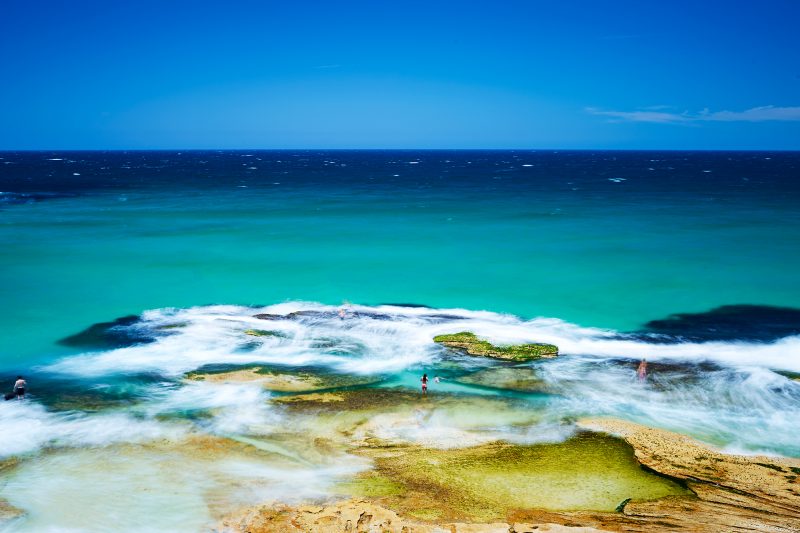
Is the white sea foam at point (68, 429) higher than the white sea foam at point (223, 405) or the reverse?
the reverse

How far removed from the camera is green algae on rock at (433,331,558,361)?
95.2 feet

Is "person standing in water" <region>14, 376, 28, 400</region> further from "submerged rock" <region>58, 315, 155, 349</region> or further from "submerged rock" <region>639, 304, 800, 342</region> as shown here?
"submerged rock" <region>639, 304, 800, 342</region>

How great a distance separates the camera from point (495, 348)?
29734 millimetres

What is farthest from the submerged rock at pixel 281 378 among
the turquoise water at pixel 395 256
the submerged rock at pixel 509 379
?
the turquoise water at pixel 395 256

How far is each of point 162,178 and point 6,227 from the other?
278ft

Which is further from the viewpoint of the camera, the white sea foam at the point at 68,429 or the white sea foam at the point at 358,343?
the white sea foam at the point at 358,343

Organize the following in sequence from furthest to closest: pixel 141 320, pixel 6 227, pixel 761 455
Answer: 1. pixel 6 227
2. pixel 141 320
3. pixel 761 455

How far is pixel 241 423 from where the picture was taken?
2212 cm

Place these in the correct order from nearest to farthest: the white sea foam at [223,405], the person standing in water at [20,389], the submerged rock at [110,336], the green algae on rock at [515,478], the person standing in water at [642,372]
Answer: the green algae on rock at [515,478], the white sea foam at [223,405], the person standing in water at [20,389], the person standing in water at [642,372], the submerged rock at [110,336]

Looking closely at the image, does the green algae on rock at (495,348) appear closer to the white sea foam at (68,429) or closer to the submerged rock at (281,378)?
the submerged rock at (281,378)

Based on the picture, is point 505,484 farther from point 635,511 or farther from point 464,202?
point 464,202

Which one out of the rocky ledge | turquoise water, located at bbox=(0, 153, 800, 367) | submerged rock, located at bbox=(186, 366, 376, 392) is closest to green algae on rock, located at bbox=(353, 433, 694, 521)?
the rocky ledge

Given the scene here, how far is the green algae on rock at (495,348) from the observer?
29031 millimetres

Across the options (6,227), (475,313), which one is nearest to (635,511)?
(475,313)
